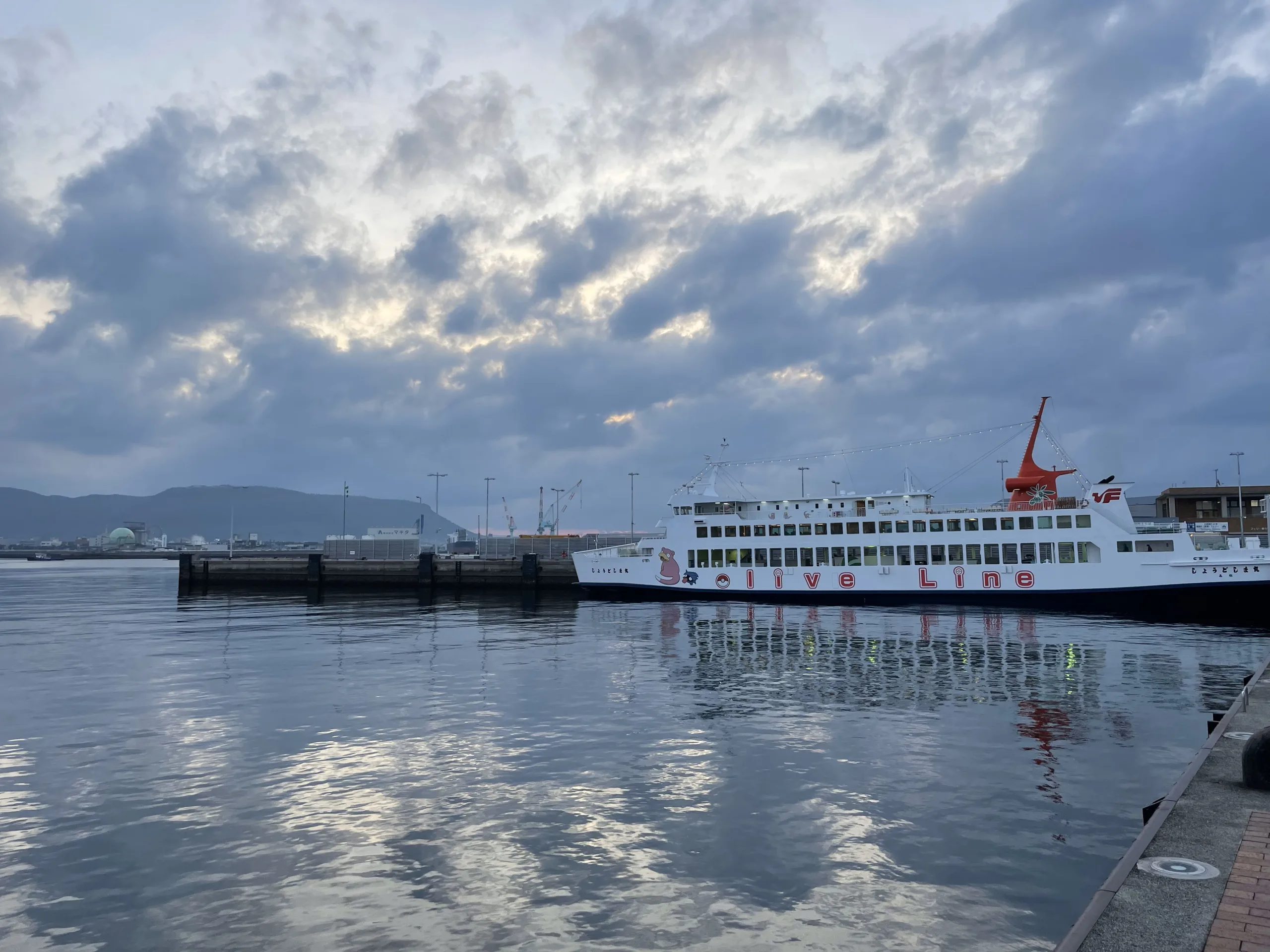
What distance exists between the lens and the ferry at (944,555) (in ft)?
163

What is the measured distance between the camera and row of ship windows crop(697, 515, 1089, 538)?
2125 inches

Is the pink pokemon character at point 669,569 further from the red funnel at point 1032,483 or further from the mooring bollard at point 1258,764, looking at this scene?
the mooring bollard at point 1258,764

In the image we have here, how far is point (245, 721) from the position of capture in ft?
73.8

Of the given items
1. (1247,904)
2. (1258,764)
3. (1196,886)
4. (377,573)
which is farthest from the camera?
(377,573)

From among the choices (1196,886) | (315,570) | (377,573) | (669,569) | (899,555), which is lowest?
(1196,886)

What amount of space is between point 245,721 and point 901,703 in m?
19.3

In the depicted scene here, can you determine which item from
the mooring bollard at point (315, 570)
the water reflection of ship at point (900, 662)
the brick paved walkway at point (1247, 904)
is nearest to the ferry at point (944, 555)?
the water reflection of ship at point (900, 662)

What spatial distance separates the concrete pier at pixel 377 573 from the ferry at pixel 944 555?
18.1 metres

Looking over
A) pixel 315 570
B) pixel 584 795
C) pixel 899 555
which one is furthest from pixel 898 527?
pixel 315 570

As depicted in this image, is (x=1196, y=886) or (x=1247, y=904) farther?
(x=1196, y=886)

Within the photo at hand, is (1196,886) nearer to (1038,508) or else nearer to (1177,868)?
(1177,868)

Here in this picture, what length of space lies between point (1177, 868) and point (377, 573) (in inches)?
3679

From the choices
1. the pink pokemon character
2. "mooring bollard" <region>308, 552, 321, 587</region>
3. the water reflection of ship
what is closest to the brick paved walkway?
the water reflection of ship

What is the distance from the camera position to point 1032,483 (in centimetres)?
5872
